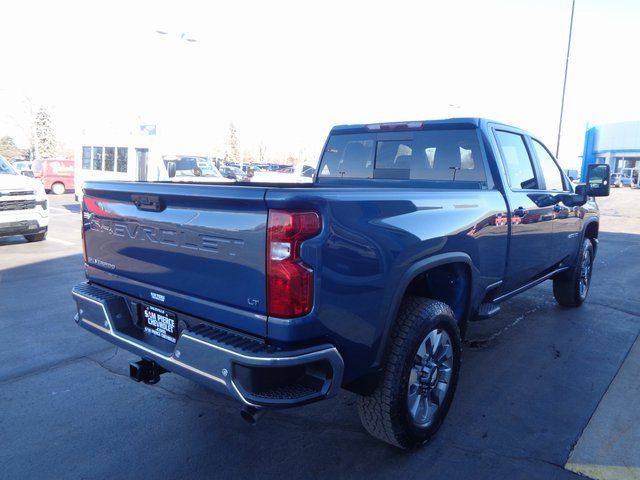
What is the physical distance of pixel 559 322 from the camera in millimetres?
5328

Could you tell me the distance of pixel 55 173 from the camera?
2484 cm

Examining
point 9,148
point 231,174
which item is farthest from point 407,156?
point 9,148

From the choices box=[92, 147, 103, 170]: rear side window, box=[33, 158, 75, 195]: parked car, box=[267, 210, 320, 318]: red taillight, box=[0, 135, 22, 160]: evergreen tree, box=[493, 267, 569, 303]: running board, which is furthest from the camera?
box=[0, 135, 22, 160]: evergreen tree

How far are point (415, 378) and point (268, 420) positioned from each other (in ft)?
3.49

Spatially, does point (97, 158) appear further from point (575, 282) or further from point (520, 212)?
point (520, 212)

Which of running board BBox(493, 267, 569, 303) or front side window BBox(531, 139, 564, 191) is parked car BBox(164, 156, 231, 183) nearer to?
front side window BBox(531, 139, 564, 191)

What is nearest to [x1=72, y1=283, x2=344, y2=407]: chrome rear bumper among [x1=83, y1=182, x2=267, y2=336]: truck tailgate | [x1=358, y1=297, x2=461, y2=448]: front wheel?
[x1=83, y1=182, x2=267, y2=336]: truck tailgate

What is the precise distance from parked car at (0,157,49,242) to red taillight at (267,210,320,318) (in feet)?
27.5

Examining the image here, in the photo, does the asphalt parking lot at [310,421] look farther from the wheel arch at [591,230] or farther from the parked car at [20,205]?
the parked car at [20,205]

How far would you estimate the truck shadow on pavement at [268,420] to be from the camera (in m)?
2.75

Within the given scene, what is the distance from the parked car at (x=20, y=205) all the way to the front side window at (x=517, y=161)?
8.37m

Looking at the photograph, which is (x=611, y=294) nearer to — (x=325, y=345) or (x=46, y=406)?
(x=325, y=345)

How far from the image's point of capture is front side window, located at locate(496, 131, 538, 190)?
405cm

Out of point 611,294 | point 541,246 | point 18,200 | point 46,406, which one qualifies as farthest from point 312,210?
point 18,200
